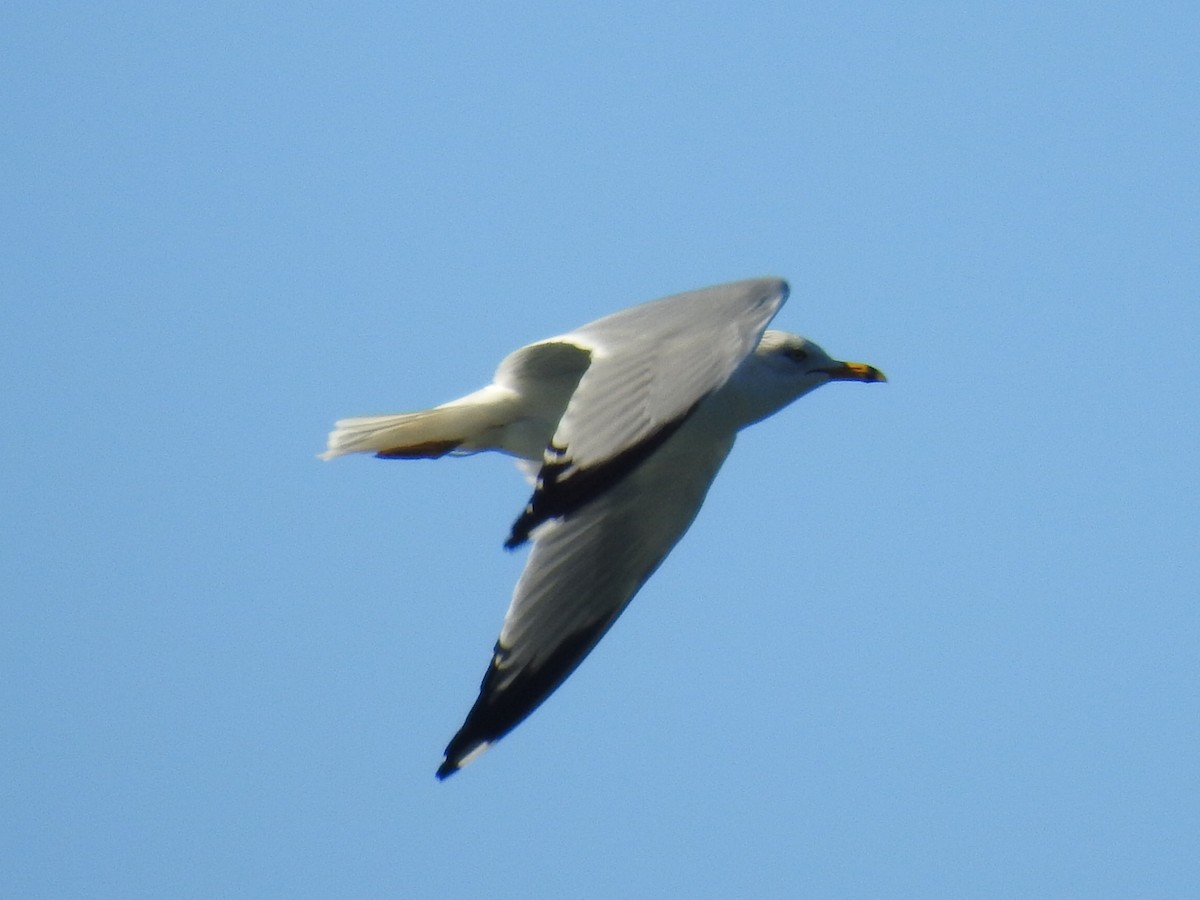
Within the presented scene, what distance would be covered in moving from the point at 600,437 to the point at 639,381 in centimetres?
20

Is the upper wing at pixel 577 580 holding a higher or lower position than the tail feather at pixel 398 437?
lower

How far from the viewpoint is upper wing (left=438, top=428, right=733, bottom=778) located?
3695mm

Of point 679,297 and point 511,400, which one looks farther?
point 511,400

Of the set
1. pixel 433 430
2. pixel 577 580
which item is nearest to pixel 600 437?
pixel 577 580

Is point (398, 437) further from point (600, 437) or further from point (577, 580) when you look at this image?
point (600, 437)

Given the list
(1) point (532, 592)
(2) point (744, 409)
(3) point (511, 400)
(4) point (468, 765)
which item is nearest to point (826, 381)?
(2) point (744, 409)

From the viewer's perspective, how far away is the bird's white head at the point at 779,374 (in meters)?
4.32

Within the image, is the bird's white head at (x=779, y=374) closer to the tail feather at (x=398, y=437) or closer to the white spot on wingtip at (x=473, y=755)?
the tail feather at (x=398, y=437)

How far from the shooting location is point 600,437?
3.02 m

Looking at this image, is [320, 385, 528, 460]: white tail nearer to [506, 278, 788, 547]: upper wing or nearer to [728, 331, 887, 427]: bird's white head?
[728, 331, 887, 427]: bird's white head

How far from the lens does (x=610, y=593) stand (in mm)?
3906

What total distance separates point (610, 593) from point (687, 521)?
0.43m

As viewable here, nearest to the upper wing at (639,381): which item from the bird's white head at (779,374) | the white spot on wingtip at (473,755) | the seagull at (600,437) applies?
the seagull at (600,437)

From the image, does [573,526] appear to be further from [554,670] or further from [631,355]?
[631,355]
